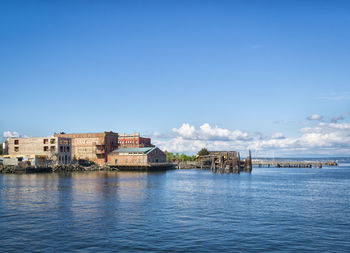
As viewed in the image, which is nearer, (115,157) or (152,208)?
(152,208)

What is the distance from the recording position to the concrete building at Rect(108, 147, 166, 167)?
144750 mm

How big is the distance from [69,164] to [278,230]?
118 m

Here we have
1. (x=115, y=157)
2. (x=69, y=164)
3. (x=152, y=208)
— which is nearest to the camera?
(x=152, y=208)

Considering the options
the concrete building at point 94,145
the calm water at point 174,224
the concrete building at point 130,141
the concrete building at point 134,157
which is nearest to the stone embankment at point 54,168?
the concrete building at point 134,157

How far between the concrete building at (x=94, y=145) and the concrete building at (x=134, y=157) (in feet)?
15.3

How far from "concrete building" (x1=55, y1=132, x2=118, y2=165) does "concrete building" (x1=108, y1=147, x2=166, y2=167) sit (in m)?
4.66

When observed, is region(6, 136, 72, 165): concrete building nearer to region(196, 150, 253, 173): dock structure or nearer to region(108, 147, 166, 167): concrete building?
Result: region(108, 147, 166, 167): concrete building

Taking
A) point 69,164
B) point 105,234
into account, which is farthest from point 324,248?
point 69,164

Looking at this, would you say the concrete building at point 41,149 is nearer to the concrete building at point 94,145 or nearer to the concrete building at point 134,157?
the concrete building at point 94,145

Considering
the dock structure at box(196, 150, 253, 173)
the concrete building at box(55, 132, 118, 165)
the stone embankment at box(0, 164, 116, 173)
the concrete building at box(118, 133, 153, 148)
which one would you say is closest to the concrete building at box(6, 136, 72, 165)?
the stone embankment at box(0, 164, 116, 173)

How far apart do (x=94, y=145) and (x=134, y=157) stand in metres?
20.5

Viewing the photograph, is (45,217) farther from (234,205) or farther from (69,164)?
(69,164)

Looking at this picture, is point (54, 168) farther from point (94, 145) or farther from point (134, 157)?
point (134, 157)

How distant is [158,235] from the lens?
101 feet
